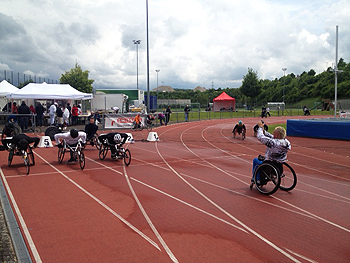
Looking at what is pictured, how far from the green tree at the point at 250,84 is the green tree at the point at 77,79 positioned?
29054 mm

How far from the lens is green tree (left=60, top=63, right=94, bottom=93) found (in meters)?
63.9

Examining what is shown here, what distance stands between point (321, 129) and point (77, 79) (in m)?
51.5

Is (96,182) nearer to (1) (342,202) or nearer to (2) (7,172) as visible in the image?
(2) (7,172)

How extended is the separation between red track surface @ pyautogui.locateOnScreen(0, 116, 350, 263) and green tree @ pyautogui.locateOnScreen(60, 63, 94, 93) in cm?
5476

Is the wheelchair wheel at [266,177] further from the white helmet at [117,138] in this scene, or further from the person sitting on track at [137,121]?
the person sitting on track at [137,121]

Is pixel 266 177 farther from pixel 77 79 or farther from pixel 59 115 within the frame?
pixel 77 79

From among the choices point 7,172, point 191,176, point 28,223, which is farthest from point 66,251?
point 7,172

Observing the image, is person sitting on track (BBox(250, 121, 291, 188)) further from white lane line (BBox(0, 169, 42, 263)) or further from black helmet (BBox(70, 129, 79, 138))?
black helmet (BBox(70, 129, 79, 138))

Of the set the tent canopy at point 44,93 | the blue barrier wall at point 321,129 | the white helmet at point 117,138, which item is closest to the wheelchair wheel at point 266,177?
the white helmet at point 117,138

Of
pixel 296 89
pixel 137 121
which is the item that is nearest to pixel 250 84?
pixel 296 89

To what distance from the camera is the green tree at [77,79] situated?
6388 cm

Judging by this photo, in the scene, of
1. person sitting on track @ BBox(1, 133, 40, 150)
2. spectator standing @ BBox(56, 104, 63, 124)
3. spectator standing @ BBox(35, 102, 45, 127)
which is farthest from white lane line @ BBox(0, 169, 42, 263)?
spectator standing @ BBox(56, 104, 63, 124)

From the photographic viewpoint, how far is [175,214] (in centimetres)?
649

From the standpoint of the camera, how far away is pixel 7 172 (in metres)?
10.5
